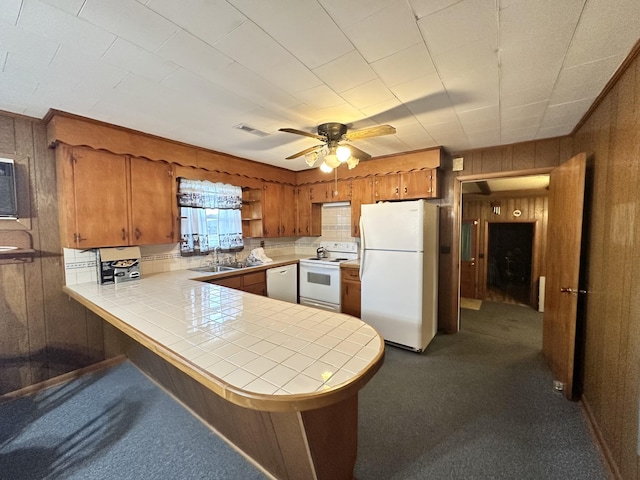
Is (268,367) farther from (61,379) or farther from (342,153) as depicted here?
(61,379)

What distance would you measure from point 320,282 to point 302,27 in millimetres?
3035

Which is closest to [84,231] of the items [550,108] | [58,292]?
[58,292]

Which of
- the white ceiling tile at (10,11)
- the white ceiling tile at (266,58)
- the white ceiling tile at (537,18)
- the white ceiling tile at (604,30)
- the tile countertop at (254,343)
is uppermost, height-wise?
the white ceiling tile at (10,11)

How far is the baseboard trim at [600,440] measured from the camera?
147 centimetres

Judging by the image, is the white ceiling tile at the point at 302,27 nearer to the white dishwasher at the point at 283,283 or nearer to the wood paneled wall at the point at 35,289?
the wood paneled wall at the point at 35,289

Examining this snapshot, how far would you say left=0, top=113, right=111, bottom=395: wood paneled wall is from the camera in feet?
7.08

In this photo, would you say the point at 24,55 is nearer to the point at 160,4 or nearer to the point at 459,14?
the point at 160,4

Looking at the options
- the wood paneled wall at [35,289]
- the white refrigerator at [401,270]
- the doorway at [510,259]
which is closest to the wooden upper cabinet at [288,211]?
the white refrigerator at [401,270]

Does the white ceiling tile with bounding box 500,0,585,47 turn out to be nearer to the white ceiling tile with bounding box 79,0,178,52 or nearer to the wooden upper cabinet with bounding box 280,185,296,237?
the white ceiling tile with bounding box 79,0,178,52

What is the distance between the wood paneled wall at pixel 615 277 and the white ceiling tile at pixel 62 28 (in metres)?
2.70

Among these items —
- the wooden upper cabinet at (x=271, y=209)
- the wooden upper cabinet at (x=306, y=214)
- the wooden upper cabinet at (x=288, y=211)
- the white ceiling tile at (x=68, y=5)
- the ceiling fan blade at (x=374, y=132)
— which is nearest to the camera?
the white ceiling tile at (x=68, y=5)

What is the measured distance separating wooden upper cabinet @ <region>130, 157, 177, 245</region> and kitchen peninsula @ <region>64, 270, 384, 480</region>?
86 centimetres

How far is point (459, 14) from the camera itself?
3.75ft

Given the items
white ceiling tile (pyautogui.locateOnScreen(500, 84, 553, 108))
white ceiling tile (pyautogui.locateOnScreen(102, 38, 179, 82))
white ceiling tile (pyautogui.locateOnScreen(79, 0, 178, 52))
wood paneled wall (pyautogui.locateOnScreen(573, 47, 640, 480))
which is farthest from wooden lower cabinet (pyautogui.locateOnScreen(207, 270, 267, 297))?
wood paneled wall (pyautogui.locateOnScreen(573, 47, 640, 480))
